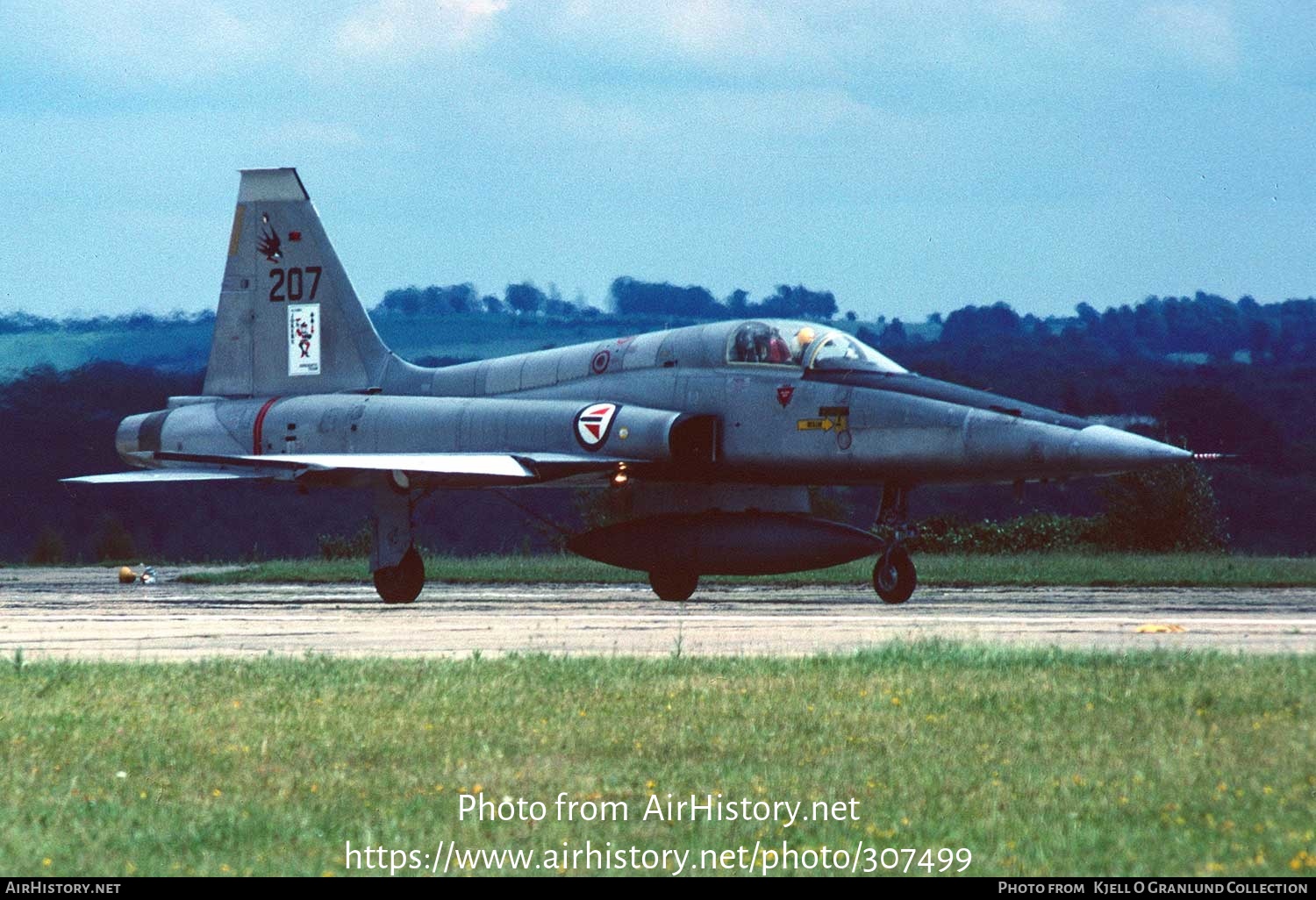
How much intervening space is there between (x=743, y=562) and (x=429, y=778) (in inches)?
459

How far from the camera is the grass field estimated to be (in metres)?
6.85

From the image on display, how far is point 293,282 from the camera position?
993 inches

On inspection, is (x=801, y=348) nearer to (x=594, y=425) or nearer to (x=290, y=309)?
(x=594, y=425)

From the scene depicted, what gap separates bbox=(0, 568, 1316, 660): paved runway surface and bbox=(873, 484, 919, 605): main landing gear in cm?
24

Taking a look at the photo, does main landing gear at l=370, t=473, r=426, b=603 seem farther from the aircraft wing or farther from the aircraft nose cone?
the aircraft nose cone

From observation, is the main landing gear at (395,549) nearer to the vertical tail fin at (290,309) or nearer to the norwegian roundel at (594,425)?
the norwegian roundel at (594,425)

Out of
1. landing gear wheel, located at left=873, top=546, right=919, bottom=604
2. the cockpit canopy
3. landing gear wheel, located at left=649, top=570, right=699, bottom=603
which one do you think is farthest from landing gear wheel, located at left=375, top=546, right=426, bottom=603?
landing gear wheel, located at left=873, top=546, right=919, bottom=604

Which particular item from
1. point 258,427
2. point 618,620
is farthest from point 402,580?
point 618,620

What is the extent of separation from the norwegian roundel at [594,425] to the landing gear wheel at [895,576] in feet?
11.6

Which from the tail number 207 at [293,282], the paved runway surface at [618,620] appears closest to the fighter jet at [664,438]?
the tail number 207 at [293,282]

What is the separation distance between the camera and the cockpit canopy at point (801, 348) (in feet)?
64.9

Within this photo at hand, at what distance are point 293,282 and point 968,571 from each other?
10586mm

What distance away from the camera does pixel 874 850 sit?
263 inches
